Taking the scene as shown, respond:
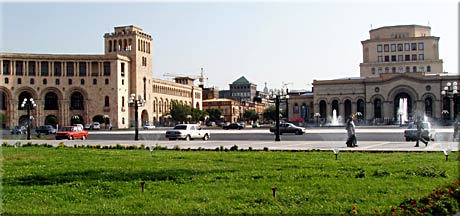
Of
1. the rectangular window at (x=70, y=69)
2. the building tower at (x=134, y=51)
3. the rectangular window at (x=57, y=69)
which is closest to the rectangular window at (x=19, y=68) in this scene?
the rectangular window at (x=57, y=69)

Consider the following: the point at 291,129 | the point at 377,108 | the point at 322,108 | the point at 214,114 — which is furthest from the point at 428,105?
the point at 291,129

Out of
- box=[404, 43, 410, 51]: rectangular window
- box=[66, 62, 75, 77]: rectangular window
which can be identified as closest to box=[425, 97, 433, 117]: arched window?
box=[404, 43, 410, 51]: rectangular window

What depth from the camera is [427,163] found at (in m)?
15.4

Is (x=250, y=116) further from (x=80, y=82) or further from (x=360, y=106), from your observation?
(x=80, y=82)

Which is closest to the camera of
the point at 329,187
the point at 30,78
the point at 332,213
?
the point at 332,213

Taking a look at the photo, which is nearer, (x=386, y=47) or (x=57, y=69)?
(x=57, y=69)

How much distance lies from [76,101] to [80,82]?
11.5 feet

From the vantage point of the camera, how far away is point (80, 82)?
95562mm

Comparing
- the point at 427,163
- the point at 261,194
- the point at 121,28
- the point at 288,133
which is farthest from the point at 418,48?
the point at 261,194

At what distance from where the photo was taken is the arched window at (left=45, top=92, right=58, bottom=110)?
94025mm

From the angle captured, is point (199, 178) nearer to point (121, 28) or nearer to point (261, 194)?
point (261, 194)

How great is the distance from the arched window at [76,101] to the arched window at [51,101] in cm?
271

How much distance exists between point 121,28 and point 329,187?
9792cm

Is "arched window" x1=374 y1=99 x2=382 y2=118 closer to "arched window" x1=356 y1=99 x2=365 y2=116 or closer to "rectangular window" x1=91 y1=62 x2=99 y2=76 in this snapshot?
"arched window" x1=356 y1=99 x2=365 y2=116
